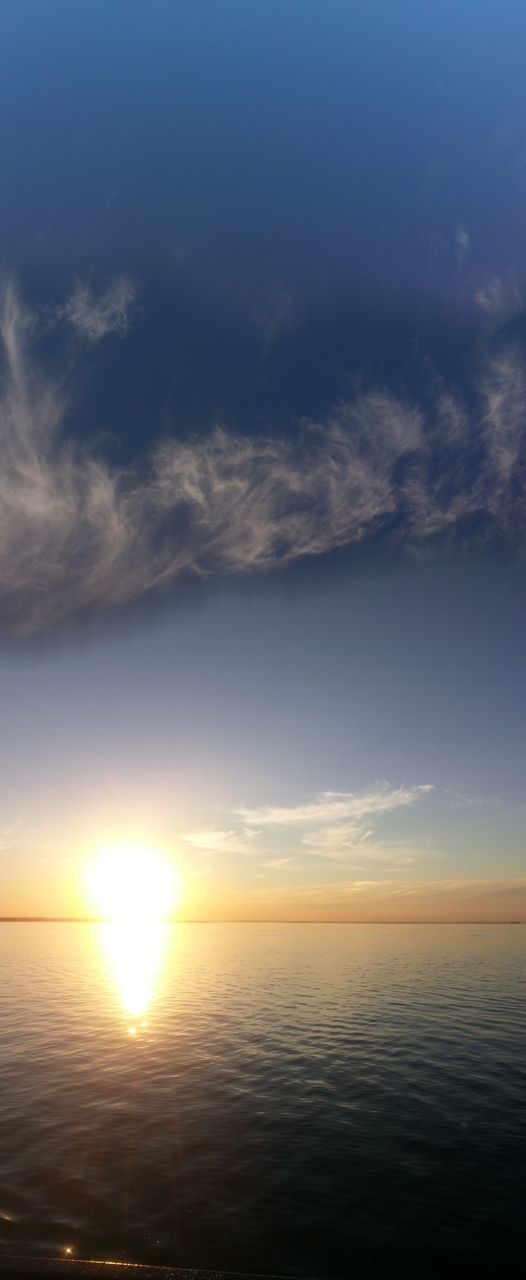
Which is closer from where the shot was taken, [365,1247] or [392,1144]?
[365,1247]

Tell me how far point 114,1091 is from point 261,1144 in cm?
926

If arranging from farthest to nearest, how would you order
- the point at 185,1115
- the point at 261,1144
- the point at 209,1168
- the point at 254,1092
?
the point at 254,1092 < the point at 185,1115 < the point at 261,1144 < the point at 209,1168

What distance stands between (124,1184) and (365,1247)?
708 centimetres

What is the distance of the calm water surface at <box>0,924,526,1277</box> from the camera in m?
13.6

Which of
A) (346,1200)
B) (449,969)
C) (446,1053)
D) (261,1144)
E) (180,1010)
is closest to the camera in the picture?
(346,1200)

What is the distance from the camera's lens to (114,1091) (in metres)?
25.2

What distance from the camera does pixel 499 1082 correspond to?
87.1ft

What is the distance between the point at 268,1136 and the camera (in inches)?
784

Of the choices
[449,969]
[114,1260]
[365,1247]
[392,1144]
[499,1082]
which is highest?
[114,1260]

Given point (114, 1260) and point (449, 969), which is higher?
point (114, 1260)

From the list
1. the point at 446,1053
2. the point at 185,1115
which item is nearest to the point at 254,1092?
the point at 185,1115

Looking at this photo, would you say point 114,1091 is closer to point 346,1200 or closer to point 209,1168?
point 209,1168

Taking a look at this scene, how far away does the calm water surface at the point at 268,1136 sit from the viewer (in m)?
13.6

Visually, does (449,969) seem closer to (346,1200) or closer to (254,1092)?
(254,1092)
